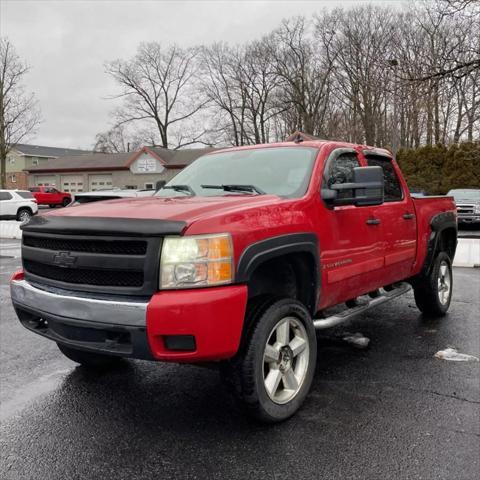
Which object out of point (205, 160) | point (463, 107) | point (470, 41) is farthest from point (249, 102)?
point (205, 160)

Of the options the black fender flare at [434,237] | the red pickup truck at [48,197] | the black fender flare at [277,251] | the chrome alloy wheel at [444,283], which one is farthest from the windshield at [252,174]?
the red pickup truck at [48,197]

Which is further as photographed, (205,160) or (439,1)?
(439,1)

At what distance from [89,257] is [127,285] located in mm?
308

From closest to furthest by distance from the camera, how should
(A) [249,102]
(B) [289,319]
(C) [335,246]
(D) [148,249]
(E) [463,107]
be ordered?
(D) [148,249], (B) [289,319], (C) [335,246], (E) [463,107], (A) [249,102]

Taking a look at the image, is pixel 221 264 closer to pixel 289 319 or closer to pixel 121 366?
pixel 289 319

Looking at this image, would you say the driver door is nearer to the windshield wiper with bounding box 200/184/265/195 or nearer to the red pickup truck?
the windshield wiper with bounding box 200/184/265/195

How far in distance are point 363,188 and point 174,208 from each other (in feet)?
5.04

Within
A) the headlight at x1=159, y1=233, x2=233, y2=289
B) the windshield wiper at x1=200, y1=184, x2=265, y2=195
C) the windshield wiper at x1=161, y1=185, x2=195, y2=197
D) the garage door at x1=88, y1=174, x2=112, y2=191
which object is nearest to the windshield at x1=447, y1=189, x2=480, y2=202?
the windshield wiper at x1=161, y1=185, x2=195, y2=197

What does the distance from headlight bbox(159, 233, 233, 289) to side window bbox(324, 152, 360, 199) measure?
152 cm

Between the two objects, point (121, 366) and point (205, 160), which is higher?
point (205, 160)

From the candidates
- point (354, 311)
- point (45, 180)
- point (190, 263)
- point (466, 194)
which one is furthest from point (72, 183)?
point (190, 263)

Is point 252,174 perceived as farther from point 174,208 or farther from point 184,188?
point 174,208

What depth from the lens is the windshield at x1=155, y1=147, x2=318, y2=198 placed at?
3953 millimetres

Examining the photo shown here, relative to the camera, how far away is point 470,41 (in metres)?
18.4
